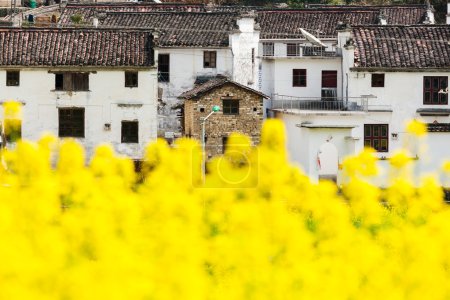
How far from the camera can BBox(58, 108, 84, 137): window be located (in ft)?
132

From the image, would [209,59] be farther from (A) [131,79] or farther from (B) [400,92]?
(B) [400,92]

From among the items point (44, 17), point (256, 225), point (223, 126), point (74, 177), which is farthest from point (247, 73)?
point (256, 225)

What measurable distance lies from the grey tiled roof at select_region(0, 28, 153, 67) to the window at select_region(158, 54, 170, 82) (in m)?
2.78

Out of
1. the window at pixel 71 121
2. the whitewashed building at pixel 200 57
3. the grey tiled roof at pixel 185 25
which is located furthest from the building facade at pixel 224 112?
the grey tiled roof at pixel 185 25

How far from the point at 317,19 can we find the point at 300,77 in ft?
23.8

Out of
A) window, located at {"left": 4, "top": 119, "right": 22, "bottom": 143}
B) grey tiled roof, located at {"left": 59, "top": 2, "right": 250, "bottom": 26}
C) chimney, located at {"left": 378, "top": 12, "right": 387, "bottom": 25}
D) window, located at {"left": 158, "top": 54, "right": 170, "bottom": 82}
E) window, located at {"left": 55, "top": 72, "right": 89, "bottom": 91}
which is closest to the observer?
window, located at {"left": 4, "top": 119, "right": 22, "bottom": 143}

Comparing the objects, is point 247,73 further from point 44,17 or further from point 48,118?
point 44,17

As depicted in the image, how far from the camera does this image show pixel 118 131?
40.2 m

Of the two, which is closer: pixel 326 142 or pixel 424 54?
pixel 326 142

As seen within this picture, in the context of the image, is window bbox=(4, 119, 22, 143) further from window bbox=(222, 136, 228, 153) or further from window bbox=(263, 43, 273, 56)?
window bbox=(263, 43, 273, 56)

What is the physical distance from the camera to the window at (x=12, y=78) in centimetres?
4022

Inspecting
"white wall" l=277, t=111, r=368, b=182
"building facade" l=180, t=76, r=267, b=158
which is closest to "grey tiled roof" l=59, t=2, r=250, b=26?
"building facade" l=180, t=76, r=267, b=158

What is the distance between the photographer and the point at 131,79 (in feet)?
133

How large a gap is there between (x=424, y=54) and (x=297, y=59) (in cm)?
477
